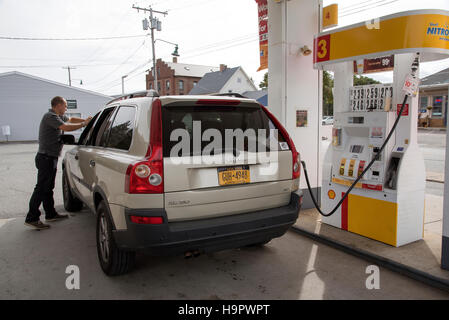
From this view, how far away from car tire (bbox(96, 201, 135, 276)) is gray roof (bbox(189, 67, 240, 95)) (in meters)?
42.8

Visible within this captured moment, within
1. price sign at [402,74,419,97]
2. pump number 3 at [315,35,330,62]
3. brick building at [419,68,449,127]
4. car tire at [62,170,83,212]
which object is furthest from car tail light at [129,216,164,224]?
brick building at [419,68,449,127]

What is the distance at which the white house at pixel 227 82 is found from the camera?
46594mm

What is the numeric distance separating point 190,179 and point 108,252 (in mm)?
1326

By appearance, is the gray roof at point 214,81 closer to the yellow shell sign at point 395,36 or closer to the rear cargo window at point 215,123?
the yellow shell sign at point 395,36

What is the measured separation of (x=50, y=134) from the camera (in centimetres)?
550

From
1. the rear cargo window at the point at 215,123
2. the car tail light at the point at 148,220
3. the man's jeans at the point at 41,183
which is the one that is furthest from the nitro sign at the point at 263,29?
the car tail light at the point at 148,220

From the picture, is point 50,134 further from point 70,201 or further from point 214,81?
point 214,81

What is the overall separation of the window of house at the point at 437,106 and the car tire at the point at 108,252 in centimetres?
3389

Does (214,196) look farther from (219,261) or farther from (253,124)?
(219,261)

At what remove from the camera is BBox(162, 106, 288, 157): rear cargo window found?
123 inches

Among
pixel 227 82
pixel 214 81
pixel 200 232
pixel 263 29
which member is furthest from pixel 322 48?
pixel 214 81

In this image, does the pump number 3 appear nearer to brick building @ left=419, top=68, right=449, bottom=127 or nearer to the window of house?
brick building @ left=419, top=68, right=449, bottom=127

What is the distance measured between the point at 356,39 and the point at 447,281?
3.01 m
